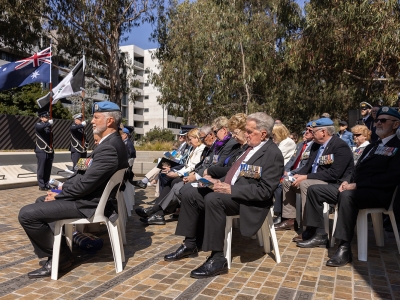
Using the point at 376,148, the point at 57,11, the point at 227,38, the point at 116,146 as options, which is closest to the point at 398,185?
the point at 376,148

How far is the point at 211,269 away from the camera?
12.6ft

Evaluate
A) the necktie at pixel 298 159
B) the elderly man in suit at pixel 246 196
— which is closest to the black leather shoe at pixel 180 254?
the elderly man in suit at pixel 246 196

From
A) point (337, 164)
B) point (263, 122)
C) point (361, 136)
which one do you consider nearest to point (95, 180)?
point (263, 122)

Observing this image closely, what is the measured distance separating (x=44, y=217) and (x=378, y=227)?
3.86 meters

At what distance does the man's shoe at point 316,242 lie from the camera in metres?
4.91

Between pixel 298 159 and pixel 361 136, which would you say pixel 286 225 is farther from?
pixel 361 136

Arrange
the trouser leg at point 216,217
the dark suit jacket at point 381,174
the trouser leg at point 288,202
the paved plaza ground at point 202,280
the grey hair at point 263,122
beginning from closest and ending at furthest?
the paved plaza ground at point 202,280 → the trouser leg at point 216,217 → the grey hair at point 263,122 → the dark suit jacket at point 381,174 → the trouser leg at point 288,202

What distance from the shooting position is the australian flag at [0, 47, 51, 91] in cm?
1179

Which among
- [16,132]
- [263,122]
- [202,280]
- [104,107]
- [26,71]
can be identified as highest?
[26,71]

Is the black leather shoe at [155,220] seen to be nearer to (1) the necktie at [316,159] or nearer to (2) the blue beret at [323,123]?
(1) the necktie at [316,159]

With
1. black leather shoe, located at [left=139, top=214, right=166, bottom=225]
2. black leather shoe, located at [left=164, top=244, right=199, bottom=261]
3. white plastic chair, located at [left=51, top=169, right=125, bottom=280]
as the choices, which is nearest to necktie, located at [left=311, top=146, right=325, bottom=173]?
black leather shoe, located at [left=164, top=244, right=199, bottom=261]

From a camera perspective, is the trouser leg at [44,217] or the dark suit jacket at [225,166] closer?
the trouser leg at [44,217]

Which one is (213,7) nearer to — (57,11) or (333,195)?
(57,11)

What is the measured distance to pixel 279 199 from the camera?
20.6 feet
